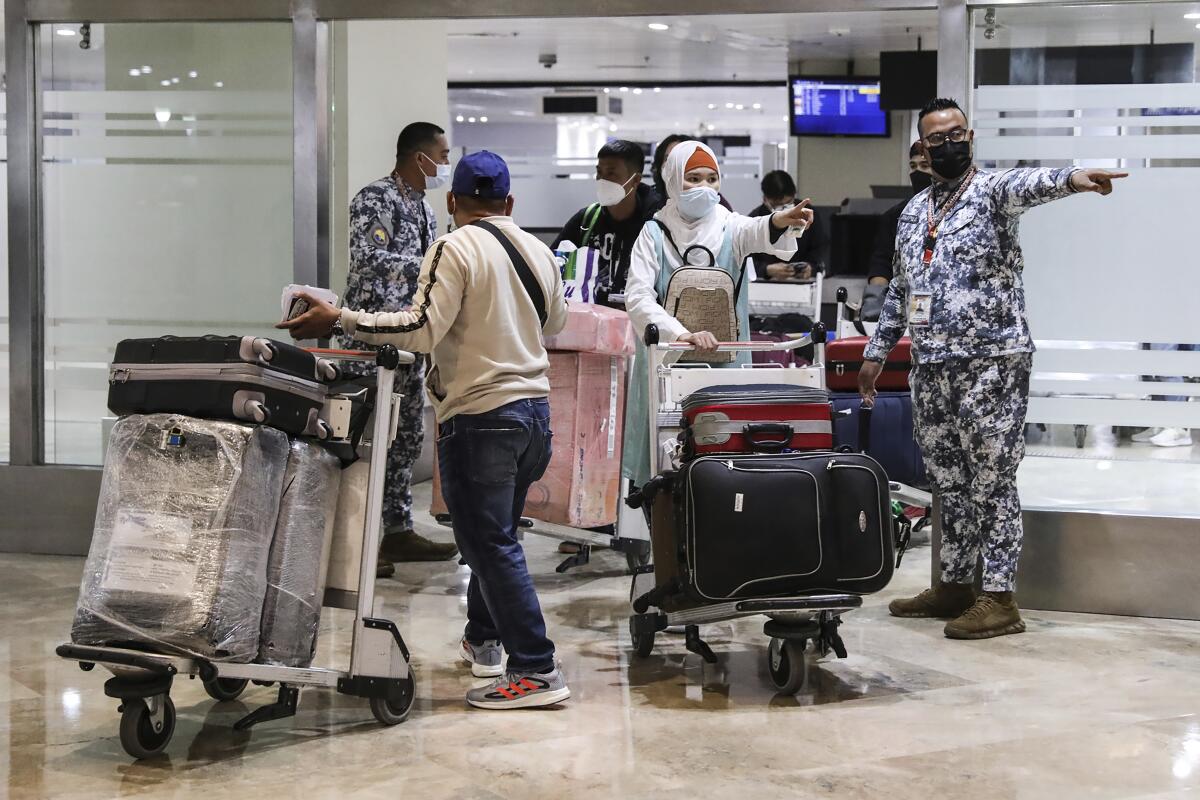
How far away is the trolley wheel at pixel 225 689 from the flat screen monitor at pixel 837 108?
11.6 m

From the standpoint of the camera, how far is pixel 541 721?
345 centimetres

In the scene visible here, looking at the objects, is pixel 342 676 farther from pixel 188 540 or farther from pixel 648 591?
pixel 648 591

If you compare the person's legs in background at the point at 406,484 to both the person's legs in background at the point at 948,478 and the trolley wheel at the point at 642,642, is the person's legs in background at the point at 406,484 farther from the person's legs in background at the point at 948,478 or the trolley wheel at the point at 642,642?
the person's legs in background at the point at 948,478

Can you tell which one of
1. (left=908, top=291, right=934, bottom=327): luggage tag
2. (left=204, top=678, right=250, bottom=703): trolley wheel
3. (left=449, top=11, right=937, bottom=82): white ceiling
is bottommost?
(left=204, top=678, right=250, bottom=703): trolley wheel

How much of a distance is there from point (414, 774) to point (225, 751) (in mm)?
486

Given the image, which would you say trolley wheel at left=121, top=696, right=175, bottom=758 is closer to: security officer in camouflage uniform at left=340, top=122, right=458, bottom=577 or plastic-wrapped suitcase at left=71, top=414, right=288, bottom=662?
plastic-wrapped suitcase at left=71, top=414, right=288, bottom=662

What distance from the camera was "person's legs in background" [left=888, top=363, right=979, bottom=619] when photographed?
443cm

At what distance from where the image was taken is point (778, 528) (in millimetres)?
3504

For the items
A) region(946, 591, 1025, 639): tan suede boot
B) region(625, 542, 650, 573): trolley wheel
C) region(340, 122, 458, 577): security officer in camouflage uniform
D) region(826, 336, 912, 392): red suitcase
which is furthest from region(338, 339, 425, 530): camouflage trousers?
region(946, 591, 1025, 639): tan suede boot

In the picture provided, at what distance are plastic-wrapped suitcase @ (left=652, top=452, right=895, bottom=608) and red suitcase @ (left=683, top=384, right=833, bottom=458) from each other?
12 centimetres

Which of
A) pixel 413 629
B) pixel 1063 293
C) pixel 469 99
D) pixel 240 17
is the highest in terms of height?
pixel 469 99

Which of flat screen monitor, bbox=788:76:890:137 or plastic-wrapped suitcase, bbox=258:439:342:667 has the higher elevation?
flat screen monitor, bbox=788:76:890:137

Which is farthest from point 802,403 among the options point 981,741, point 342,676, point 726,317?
point 342,676

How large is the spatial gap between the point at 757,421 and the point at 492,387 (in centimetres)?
78
